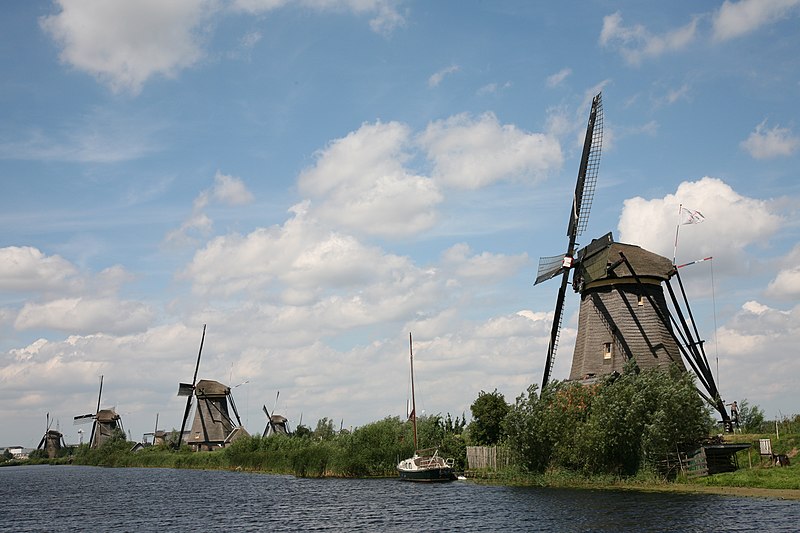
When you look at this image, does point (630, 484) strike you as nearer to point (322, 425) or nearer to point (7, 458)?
point (322, 425)

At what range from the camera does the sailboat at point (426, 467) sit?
5259cm

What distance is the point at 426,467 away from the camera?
5300 centimetres

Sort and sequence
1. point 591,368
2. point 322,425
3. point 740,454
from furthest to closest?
point 322,425 → point 591,368 → point 740,454

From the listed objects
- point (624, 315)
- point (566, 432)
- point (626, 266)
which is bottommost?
point (566, 432)

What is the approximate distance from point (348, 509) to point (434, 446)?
18.7 meters

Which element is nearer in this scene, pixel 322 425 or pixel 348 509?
pixel 348 509

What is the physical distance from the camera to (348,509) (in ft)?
130

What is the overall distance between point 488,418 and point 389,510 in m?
18.8

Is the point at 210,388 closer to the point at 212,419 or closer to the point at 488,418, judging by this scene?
the point at 212,419

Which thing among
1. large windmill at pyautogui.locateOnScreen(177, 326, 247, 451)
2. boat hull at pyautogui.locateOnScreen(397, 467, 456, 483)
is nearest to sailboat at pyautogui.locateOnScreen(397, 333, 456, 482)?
boat hull at pyautogui.locateOnScreen(397, 467, 456, 483)

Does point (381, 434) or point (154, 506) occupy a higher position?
point (381, 434)

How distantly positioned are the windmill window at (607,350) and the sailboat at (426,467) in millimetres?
12953

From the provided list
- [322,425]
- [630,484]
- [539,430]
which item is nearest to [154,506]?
[539,430]

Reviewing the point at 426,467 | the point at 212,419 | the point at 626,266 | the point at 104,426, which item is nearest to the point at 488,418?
the point at 426,467
